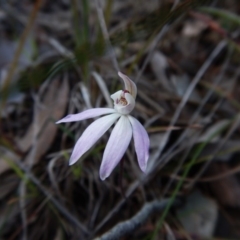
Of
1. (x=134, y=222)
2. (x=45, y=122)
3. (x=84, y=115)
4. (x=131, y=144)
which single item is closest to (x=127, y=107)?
(x=84, y=115)

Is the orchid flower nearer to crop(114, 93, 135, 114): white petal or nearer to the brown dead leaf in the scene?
crop(114, 93, 135, 114): white petal

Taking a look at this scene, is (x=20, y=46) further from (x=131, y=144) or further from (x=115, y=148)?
(x=115, y=148)

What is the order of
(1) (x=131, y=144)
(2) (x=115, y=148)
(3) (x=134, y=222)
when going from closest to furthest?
(2) (x=115, y=148)
(3) (x=134, y=222)
(1) (x=131, y=144)

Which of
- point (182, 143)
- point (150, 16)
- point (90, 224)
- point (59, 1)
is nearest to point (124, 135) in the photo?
point (90, 224)

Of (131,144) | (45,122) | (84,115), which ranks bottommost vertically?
(131,144)

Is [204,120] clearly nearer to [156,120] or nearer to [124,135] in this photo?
[156,120]
